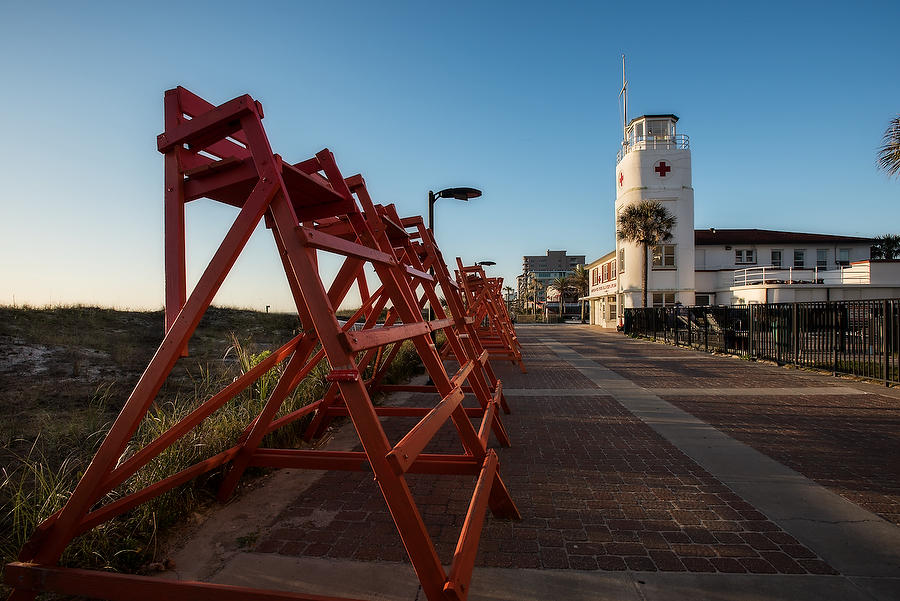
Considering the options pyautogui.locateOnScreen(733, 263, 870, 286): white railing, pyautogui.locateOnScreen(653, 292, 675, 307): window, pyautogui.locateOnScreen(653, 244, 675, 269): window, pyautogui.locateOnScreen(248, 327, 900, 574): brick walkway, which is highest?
pyautogui.locateOnScreen(653, 244, 675, 269): window

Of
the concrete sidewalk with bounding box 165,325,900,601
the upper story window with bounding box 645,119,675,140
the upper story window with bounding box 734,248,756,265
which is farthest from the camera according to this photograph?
the upper story window with bounding box 734,248,756,265

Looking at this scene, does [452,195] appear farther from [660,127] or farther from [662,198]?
[660,127]

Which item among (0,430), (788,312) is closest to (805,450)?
(788,312)

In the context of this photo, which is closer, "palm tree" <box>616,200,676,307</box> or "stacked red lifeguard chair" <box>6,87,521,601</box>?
"stacked red lifeguard chair" <box>6,87,521,601</box>

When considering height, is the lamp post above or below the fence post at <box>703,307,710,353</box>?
above

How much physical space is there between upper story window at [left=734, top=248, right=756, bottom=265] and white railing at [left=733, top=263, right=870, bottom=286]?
16.8 ft

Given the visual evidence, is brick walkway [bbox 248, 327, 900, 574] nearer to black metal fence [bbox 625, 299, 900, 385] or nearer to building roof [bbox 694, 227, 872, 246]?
black metal fence [bbox 625, 299, 900, 385]

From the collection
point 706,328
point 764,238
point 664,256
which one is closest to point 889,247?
point 764,238

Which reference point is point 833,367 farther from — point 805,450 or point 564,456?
point 564,456

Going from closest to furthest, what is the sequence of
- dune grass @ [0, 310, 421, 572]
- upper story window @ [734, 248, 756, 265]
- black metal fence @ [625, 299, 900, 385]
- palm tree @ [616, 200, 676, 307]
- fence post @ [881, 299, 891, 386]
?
dune grass @ [0, 310, 421, 572] → fence post @ [881, 299, 891, 386] → black metal fence @ [625, 299, 900, 385] → palm tree @ [616, 200, 676, 307] → upper story window @ [734, 248, 756, 265]

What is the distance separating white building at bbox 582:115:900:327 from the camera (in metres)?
26.6

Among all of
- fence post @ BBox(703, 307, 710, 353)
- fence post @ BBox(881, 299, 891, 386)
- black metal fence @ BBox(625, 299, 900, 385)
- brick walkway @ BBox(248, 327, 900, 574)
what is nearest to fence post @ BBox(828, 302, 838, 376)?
black metal fence @ BBox(625, 299, 900, 385)

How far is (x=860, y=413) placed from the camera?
20.6 ft

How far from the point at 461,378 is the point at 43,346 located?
1321 centimetres
